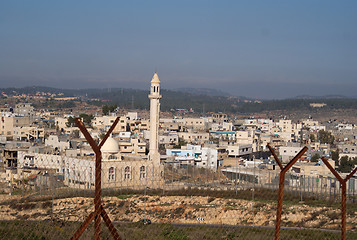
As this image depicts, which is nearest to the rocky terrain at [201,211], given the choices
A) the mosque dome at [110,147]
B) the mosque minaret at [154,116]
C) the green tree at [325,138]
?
the mosque dome at [110,147]

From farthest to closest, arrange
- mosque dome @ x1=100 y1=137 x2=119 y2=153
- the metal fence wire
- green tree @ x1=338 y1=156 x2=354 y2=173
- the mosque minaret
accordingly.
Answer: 1. green tree @ x1=338 y1=156 x2=354 y2=173
2. the mosque minaret
3. mosque dome @ x1=100 y1=137 x2=119 y2=153
4. the metal fence wire

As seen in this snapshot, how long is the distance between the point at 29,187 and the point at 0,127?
109 feet

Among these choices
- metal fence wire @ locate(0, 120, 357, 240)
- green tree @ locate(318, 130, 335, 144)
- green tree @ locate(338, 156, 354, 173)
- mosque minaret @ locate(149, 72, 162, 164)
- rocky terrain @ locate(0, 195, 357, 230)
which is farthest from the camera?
green tree @ locate(318, 130, 335, 144)

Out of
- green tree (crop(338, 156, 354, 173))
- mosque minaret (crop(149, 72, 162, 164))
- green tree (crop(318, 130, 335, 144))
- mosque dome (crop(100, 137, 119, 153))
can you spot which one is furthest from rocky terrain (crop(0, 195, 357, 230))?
green tree (crop(318, 130, 335, 144))

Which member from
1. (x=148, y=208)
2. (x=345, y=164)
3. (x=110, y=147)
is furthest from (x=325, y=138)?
(x=148, y=208)

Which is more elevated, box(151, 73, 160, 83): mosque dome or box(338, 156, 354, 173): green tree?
box(151, 73, 160, 83): mosque dome

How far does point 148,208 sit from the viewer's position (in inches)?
421

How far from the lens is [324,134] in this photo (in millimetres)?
42031

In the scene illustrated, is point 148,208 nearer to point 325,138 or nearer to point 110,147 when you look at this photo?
point 110,147

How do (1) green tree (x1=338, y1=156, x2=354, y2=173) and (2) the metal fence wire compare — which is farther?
(1) green tree (x1=338, y1=156, x2=354, y2=173)

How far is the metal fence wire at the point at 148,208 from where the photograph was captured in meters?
5.33

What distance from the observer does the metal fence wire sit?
17.5ft

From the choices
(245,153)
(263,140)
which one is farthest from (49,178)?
(263,140)

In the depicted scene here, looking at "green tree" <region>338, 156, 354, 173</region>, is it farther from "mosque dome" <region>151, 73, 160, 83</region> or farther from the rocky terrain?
the rocky terrain
